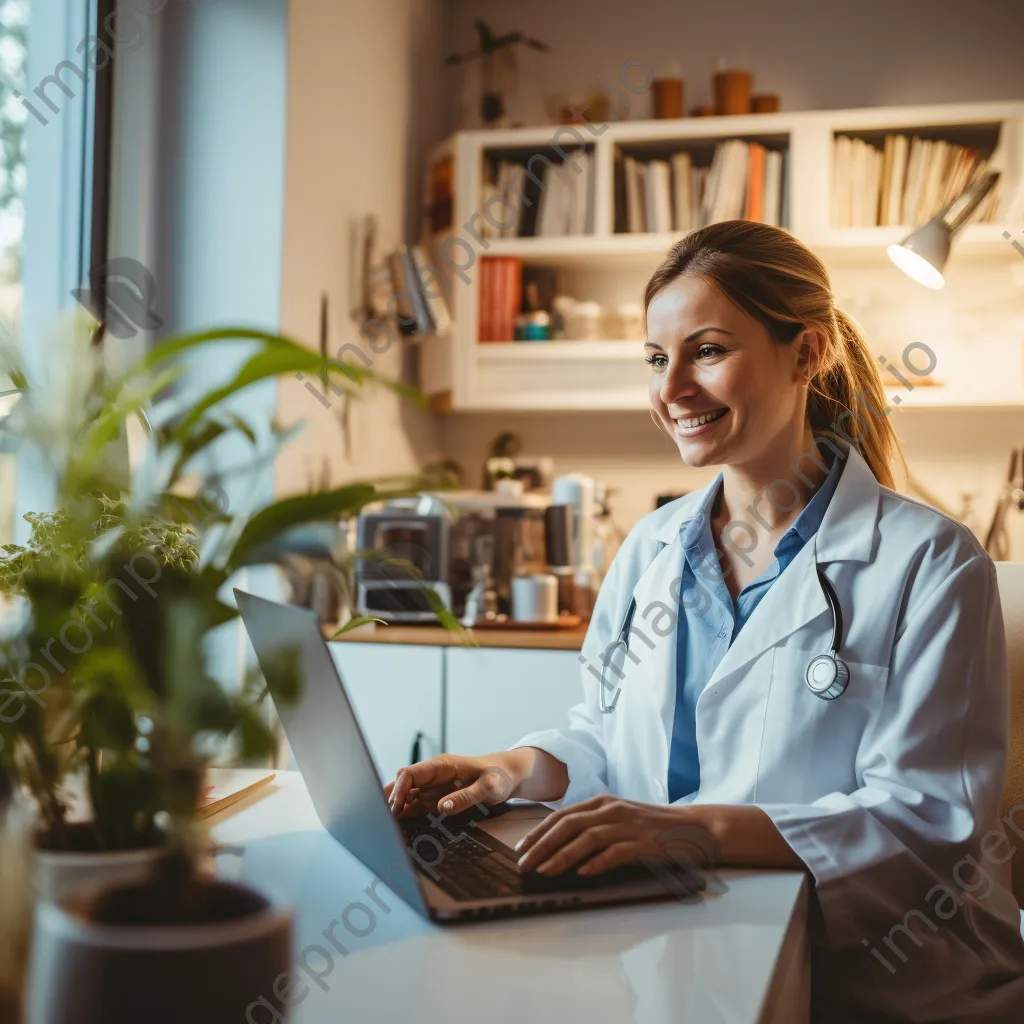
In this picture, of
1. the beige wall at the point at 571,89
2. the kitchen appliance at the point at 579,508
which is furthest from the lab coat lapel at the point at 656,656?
the beige wall at the point at 571,89

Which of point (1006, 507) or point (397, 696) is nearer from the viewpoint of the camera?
point (397, 696)

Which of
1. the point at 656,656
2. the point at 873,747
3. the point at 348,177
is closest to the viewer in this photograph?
the point at 873,747

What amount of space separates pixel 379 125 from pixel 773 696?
2342 mm

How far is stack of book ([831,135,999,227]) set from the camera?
2.87 meters

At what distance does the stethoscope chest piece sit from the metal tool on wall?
196cm

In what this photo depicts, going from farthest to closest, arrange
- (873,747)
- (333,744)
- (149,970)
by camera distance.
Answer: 1. (873,747)
2. (333,744)
3. (149,970)

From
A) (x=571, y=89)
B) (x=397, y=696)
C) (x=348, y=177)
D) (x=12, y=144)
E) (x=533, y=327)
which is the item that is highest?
(x=571, y=89)

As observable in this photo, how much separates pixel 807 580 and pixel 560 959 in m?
0.63

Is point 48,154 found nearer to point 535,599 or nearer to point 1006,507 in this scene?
point 535,599

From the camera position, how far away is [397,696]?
7.68 feet

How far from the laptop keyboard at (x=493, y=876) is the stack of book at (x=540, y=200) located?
7.97 feet

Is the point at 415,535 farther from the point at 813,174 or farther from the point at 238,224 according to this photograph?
the point at 813,174

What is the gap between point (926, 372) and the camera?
2979 millimetres

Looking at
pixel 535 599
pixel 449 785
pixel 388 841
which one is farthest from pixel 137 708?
pixel 535 599
